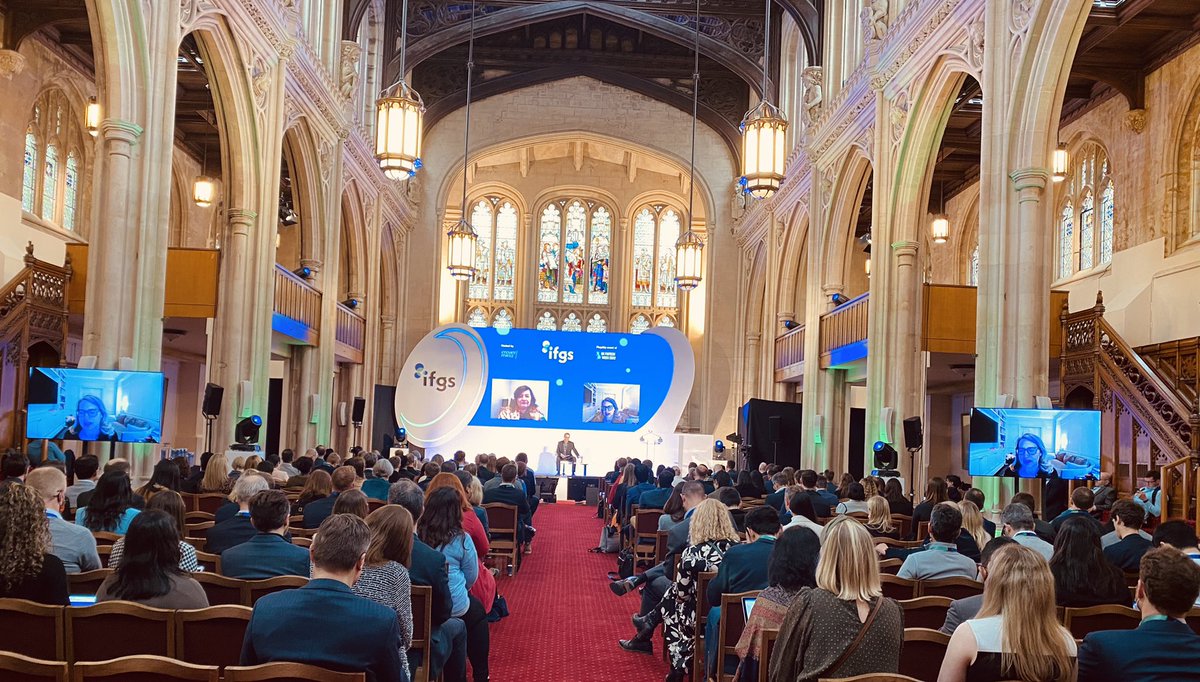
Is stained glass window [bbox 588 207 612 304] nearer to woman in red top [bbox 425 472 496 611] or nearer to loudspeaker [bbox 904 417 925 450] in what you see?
loudspeaker [bbox 904 417 925 450]

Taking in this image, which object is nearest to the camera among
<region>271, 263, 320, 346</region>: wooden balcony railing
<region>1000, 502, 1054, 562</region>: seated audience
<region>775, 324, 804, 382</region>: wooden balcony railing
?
<region>1000, 502, 1054, 562</region>: seated audience

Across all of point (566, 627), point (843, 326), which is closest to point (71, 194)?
point (843, 326)

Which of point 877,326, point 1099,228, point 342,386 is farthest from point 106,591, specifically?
point 342,386

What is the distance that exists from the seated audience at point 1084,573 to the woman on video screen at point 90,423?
8987 millimetres

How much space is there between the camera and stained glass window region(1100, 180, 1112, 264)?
700 inches

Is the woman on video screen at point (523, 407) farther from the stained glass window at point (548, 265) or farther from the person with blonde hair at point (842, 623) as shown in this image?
the person with blonde hair at point (842, 623)

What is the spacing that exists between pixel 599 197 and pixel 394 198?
779 centimetres

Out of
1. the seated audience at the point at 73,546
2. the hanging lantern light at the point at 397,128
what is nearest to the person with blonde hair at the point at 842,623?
the seated audience at the point at 73,546

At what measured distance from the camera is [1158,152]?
53.2 ft

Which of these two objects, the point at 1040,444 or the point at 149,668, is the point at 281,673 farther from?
the point at 1040,444

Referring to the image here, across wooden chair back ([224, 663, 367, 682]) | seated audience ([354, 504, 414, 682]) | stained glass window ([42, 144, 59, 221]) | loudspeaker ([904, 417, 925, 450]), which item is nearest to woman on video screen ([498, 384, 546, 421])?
stained glass window ([42, 144, 59, 221])

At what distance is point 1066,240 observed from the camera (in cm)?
1953

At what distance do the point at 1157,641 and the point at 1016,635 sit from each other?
16.4 inches

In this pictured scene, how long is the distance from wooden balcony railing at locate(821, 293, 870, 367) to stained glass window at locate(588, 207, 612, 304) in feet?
41.1
